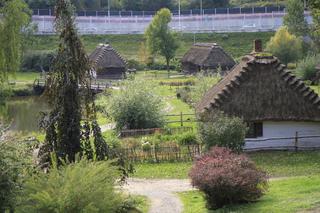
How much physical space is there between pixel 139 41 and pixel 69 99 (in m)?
78.2

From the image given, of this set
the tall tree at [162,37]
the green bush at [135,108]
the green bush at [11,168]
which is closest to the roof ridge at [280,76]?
the green bush at [135,108]

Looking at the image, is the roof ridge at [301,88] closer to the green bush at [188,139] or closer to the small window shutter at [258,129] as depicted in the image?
the small window shutter at [258,129]

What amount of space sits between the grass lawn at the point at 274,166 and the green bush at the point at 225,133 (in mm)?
1407

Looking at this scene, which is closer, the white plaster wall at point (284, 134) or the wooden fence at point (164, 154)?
the wooden fence at point (164, 154)

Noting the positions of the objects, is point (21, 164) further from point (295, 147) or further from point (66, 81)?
point (295, 147)

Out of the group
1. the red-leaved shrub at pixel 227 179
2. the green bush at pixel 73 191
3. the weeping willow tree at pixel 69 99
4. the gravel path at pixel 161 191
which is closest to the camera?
the green bush at pixel 73 191

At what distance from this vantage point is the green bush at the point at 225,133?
2634 cm

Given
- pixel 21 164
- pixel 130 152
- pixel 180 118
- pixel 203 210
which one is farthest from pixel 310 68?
pixel 21 164

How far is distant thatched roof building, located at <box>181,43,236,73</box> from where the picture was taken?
69.4 meters

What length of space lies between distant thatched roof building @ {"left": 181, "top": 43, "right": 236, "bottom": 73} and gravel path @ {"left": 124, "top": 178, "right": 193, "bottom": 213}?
144 feet

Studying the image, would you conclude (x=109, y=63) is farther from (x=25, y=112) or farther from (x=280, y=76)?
(x=280, y=76)

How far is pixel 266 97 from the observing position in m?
29.9

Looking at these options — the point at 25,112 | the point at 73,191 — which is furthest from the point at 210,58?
the point at 73,191

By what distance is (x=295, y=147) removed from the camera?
29172 millimetres
